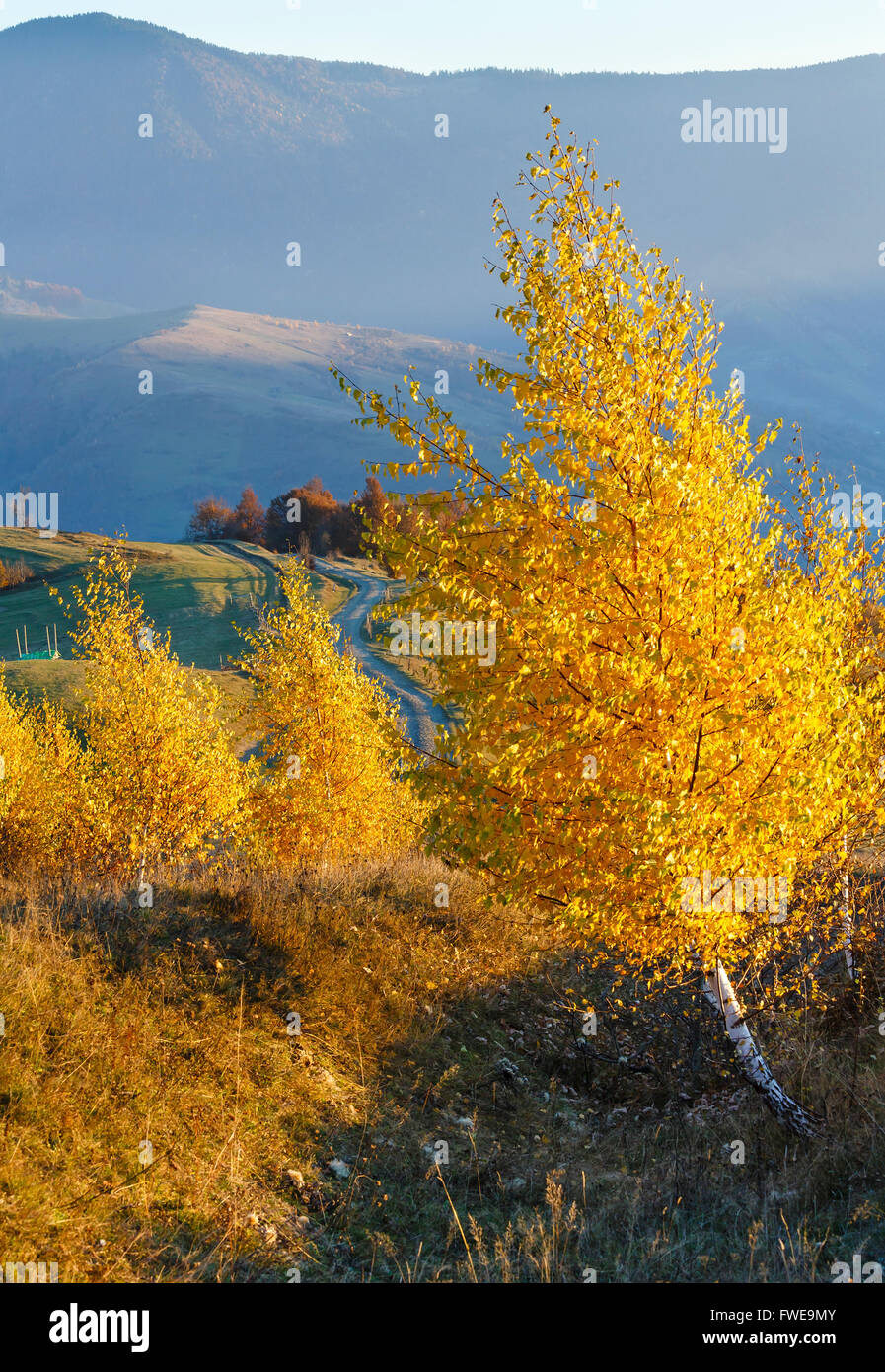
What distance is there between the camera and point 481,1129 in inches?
384

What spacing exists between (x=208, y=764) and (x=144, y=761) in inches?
64.0

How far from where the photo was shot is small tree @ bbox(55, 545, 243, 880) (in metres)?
22.2

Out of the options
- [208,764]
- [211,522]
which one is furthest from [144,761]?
[211,522]

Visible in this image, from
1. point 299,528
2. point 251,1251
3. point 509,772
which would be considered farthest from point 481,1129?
point 299,528

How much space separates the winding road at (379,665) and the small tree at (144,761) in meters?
14.0

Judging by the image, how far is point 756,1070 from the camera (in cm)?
980

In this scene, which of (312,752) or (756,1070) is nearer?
(756,1070)

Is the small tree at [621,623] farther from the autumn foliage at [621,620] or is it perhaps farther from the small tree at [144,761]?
the small tree at [144,761]

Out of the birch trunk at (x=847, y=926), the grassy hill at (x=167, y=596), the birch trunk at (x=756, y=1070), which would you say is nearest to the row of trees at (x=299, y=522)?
the grassy hill at (x=167, y=596)

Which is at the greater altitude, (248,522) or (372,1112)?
(248,522)

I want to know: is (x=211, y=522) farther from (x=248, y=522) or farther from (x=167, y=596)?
(x=167, y=596)

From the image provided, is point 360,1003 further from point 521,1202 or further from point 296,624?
point 296,624

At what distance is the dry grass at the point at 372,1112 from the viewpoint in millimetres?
7117

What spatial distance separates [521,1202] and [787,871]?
416 centimetres
